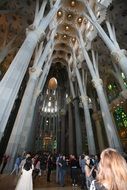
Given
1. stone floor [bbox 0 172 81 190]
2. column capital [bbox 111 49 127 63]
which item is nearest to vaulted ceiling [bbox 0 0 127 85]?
column capital [bbox 111 49 127 63]

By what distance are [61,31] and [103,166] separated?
2352 cm

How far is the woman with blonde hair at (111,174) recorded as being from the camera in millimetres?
1304

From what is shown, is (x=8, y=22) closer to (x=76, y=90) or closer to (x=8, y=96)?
(x=8, y=96)

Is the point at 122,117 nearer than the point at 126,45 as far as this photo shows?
No

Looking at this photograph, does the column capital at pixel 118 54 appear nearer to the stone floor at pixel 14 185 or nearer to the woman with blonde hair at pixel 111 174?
the stone floor at pixel 14 185

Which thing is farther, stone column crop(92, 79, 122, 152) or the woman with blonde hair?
stone column crop(92, 79, 122, 152)

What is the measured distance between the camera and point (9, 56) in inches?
712

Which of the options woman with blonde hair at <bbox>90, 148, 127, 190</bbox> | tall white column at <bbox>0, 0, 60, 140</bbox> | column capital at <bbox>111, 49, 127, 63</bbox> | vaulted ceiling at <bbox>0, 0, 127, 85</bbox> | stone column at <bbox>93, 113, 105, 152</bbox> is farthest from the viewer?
stone column at <bbox>93, 113, 105, 152</bbox>

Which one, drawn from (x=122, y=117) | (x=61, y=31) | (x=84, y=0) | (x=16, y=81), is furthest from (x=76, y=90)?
(x=16, y=81)

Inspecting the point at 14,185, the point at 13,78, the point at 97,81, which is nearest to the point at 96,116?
the point at 97,81

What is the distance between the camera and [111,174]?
136 cm

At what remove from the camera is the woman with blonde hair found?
4.28 feet

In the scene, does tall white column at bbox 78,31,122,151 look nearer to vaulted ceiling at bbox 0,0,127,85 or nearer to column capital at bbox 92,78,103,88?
column capital at bbox 92,78,103,88

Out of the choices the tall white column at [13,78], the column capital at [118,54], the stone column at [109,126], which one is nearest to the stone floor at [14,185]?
the tall white column at [13,78]
